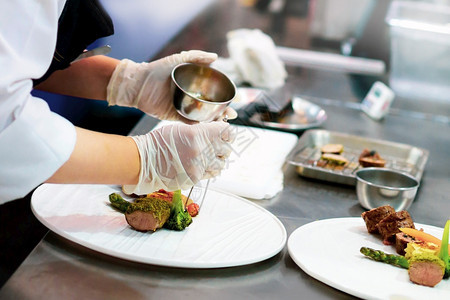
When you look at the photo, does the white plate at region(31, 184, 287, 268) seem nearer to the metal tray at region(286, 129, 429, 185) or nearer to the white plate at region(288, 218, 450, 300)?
the white plate at region(288, 218, 450, 300)

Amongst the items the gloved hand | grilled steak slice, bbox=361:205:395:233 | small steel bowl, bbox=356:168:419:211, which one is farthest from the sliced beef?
the gloved hand

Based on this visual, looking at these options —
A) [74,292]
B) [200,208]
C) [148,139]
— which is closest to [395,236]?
[200,208]

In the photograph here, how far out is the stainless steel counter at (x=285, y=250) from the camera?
1402mm

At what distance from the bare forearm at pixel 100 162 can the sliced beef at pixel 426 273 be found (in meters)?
0.75

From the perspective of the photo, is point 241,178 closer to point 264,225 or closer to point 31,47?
point 264,225

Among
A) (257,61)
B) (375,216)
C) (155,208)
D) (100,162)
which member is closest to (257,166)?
(375,216)

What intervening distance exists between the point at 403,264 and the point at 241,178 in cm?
72

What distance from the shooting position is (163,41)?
4.00 meters

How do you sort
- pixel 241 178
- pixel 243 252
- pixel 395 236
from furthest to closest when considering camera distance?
pixel 241 178
pixel 395 236
pixel 243 252

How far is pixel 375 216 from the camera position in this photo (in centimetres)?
175

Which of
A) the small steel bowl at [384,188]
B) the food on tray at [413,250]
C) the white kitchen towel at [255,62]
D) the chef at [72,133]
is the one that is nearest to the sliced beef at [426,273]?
the food on tray at [413,250]

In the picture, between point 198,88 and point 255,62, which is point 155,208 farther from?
point 255,62

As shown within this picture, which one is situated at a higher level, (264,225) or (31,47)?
(31,47)

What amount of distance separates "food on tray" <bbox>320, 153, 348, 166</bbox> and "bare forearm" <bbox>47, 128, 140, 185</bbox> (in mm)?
890
